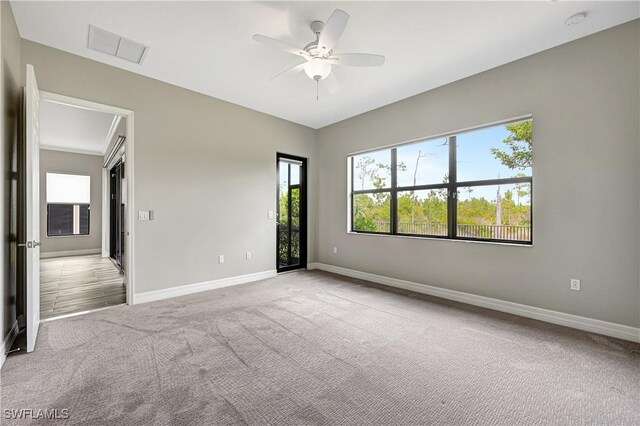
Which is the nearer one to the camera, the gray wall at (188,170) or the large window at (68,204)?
the gray wall at (188,170)

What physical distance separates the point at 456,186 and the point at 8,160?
4.83 metres

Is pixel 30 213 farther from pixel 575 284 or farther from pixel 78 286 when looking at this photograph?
pixel 575 284

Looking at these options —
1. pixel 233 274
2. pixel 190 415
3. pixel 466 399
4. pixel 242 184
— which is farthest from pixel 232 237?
pixel 466 399

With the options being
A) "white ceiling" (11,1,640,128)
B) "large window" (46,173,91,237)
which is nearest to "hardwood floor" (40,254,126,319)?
"large window" (46,173,91,237)

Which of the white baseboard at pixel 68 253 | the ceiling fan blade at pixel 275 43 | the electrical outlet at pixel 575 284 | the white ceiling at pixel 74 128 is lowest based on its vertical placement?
the white baseboard at pixel 68 253

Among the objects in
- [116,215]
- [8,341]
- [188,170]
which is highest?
[188,170]

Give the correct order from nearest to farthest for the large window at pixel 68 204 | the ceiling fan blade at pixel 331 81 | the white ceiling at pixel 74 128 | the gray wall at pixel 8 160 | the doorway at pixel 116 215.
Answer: the gray wall at pixel 8 160 → the ceiling fan blade at pixel 331 81 → the white ceiling at pixel 74 128 → the doorway at pixel 116 215 → the large window at pixel 68 204

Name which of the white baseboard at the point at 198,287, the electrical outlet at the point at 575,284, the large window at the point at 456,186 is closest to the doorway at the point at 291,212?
the white baseboard at the point at 198,287

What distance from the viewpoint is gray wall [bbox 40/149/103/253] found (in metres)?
7.09

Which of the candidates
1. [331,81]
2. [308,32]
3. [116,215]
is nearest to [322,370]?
[331,81]

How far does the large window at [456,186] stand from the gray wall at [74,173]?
749 cm

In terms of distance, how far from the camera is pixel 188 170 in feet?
13.2

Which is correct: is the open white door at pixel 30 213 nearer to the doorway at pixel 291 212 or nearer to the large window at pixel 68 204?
the doorway at pixel 291 212

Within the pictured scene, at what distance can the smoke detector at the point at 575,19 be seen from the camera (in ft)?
8.13
